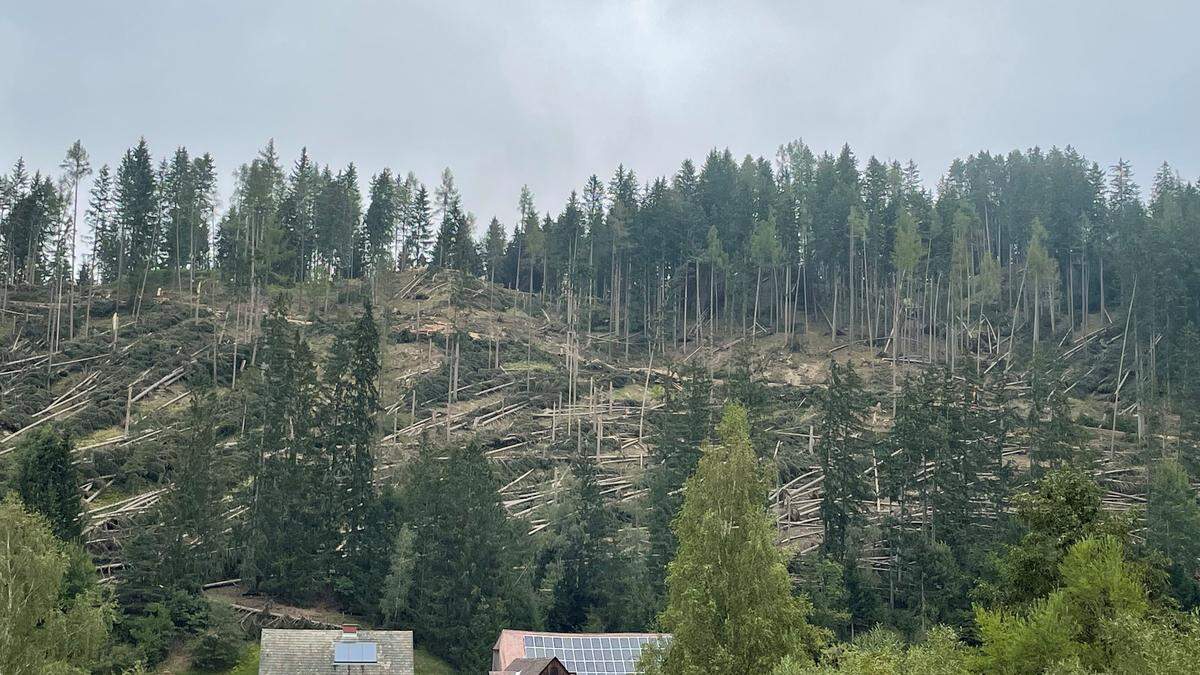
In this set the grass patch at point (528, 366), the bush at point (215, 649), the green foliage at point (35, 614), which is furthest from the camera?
the grass patch at point (528, 366)

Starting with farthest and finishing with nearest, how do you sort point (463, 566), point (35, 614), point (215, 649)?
point (463, 566)
point (215, 649)
point (35, 614)

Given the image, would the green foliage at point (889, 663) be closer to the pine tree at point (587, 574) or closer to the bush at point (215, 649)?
the pine tree at point (587, 574)

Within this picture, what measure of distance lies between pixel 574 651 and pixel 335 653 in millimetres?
11575

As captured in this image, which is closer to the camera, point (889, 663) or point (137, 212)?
point (889, 663)

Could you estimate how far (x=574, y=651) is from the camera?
4672 cm

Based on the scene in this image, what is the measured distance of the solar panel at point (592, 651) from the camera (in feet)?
150

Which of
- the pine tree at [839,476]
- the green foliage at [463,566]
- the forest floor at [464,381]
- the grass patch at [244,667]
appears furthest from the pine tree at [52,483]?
the pine tree at [839,476]

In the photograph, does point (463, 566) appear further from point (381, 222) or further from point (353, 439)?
point (381, 222)

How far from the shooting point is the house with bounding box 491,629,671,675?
45.6 m

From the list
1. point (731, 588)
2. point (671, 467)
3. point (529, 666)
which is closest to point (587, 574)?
point (671, 467)

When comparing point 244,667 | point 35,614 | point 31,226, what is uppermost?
point 31,226

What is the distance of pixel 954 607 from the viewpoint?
171 ft

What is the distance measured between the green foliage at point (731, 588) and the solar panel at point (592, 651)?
1868 cm

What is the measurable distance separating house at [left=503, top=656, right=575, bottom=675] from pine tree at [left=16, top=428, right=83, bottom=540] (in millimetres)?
19799
